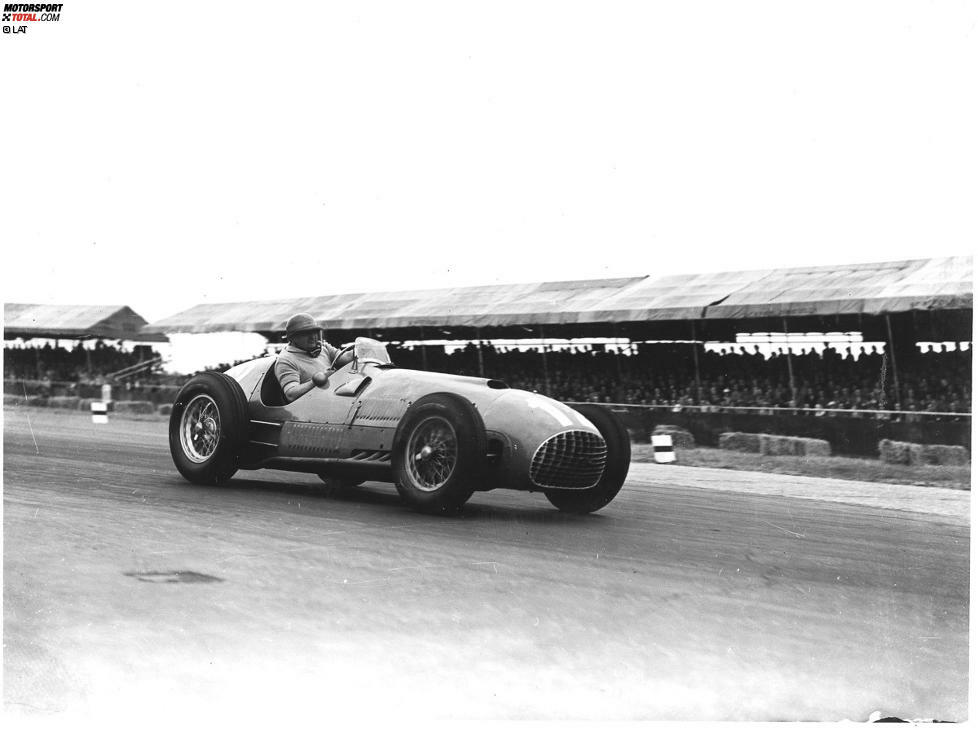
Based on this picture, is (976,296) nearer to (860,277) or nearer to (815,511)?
(860,277)

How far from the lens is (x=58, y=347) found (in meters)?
6.30

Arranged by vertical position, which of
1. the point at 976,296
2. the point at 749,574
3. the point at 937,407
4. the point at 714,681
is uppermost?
the point at 976,296

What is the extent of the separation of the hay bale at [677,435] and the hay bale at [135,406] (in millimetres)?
4090

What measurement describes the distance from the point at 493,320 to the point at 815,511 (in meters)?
2.47

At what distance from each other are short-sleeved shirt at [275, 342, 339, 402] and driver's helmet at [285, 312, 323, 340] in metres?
0.23

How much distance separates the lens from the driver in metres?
6.60

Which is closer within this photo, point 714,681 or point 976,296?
point 714,681

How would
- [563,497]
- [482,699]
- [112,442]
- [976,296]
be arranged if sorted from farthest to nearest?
[112,442]
[563,497]
[976,296]
[482,699]

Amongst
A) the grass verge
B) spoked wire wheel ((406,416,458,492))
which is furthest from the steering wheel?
the grass verge

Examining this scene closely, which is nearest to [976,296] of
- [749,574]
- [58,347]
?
[749,574]

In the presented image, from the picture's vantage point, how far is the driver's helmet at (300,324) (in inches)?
254

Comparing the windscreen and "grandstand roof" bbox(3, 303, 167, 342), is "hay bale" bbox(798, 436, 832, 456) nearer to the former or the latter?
the windscreen

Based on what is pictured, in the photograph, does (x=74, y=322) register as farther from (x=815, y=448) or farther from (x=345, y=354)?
(x=815, y=448)

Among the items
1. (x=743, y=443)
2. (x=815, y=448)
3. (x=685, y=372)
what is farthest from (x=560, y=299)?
(x=815, y=448)
